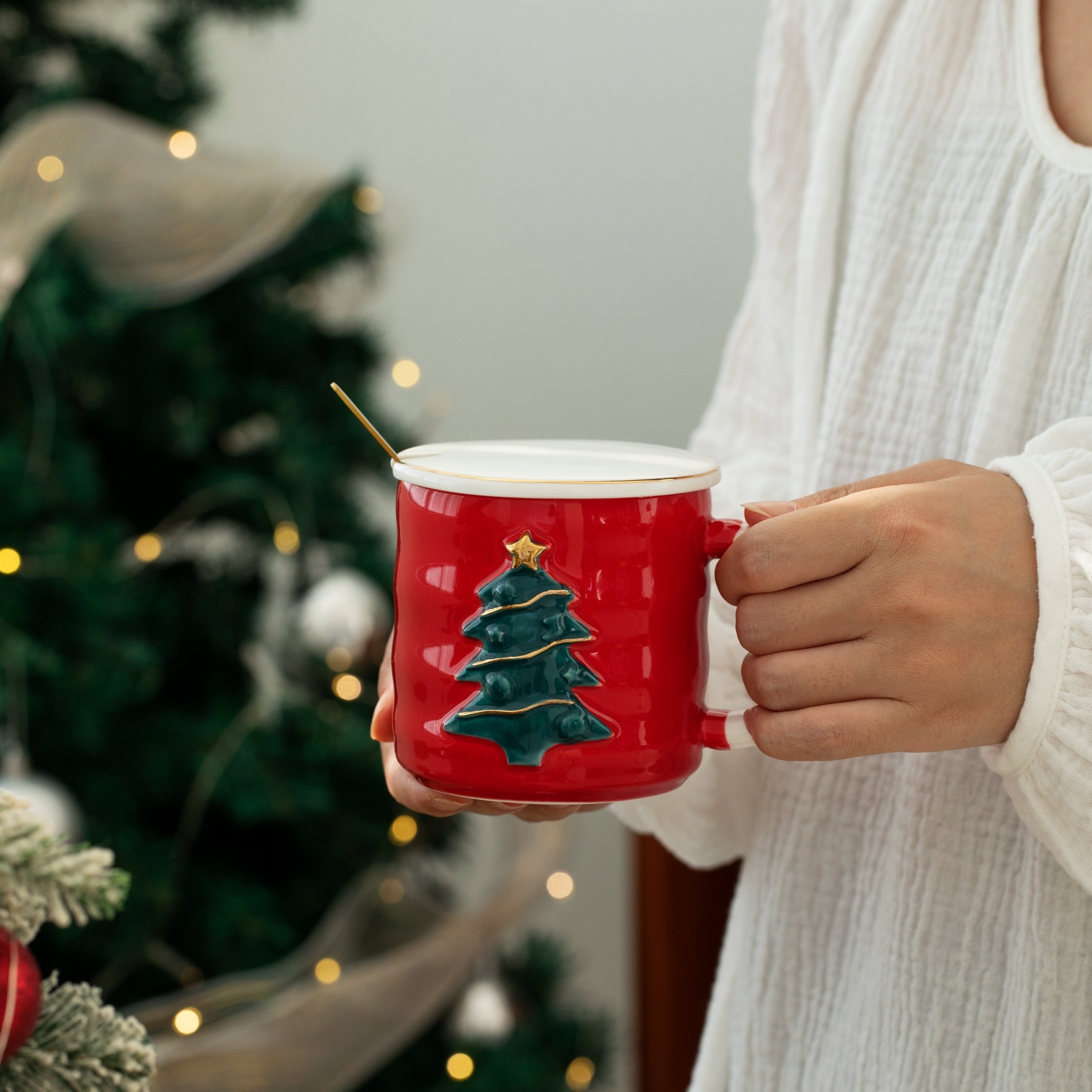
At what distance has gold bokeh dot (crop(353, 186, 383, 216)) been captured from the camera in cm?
104

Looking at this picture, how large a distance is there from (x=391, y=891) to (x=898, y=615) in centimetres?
82

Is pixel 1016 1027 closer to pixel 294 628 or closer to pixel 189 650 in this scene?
pixel 294 628

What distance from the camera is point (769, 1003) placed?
547mm

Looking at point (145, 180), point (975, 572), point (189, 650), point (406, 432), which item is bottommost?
point (189, 650)

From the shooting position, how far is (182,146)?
94 centimetres

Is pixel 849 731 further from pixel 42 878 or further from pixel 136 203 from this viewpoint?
pixel 136 203

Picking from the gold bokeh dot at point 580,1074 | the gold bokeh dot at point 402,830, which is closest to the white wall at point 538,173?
the gold bokeh dot at point 580,1074

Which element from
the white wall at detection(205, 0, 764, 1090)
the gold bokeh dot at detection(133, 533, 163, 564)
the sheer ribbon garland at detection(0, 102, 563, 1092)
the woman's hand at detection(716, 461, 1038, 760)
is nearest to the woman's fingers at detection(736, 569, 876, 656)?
the woman's hand at detection(716, 461, 1038, 760)

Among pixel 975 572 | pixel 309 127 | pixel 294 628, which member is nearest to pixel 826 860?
pixel 975 572

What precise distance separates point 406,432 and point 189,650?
310 millimetres

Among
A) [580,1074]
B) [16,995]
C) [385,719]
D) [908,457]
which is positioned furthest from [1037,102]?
[580,1074]

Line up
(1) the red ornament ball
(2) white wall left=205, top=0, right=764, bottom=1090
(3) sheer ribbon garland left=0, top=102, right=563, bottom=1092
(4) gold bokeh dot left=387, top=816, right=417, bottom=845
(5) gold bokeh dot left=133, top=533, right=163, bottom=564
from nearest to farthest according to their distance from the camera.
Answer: (1) the red ornament ball < (3) sheer ribbon garland left=0, top=102, right=563, bottom=1092 < (5) gold bokeh dot left=133, top=533, right=163, bottom=564 < (4) gold bokeh dot left=387, top=816, right=417, bottom=845 < (2) white wall left=205, top=0, right=764, bottom=1090

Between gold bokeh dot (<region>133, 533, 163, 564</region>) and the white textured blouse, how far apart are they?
589 millimetres

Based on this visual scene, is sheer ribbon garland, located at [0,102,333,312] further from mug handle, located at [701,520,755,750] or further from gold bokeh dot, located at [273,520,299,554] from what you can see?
mug handle, located at [701,520,755,750]
